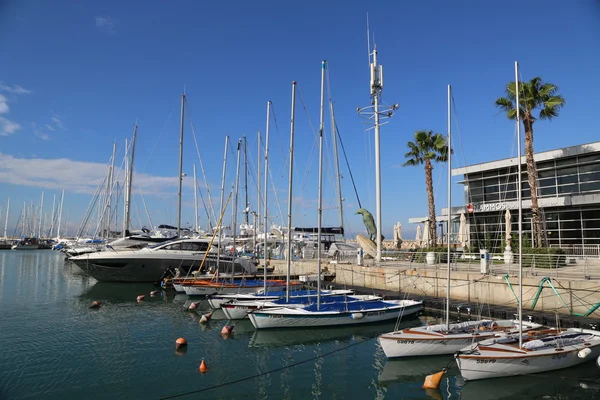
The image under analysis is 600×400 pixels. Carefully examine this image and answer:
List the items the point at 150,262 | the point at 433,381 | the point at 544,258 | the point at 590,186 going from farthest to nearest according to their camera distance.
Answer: the point at 150,262 → the point at 590,186 → the point at 544,258 → the point at 433,381

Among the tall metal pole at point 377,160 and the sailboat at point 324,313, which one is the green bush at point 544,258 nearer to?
the sailboat at point 324,313

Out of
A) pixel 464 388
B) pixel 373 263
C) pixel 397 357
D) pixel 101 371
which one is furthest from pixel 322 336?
pixel 373 263

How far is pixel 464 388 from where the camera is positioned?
11688 millimetres

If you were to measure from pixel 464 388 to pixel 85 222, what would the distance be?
210 ft

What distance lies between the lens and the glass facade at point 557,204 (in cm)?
2959

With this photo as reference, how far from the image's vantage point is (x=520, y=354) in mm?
11859

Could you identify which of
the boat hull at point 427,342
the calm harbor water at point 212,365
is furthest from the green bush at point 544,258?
the boat hull at point 427,342

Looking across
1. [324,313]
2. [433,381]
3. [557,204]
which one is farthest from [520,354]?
[557,204]

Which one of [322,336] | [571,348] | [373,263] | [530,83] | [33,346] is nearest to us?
[571,348]

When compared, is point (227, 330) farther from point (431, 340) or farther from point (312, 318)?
point (431, 340)

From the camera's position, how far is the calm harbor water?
37.3ft

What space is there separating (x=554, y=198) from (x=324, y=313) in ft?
75.9

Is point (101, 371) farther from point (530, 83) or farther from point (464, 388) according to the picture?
point (530, 83)

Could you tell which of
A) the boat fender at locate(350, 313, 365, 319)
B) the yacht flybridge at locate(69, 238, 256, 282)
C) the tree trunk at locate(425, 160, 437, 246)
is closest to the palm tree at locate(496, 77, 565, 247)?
the tree trunk at locate(425, 160, 437, 246)
